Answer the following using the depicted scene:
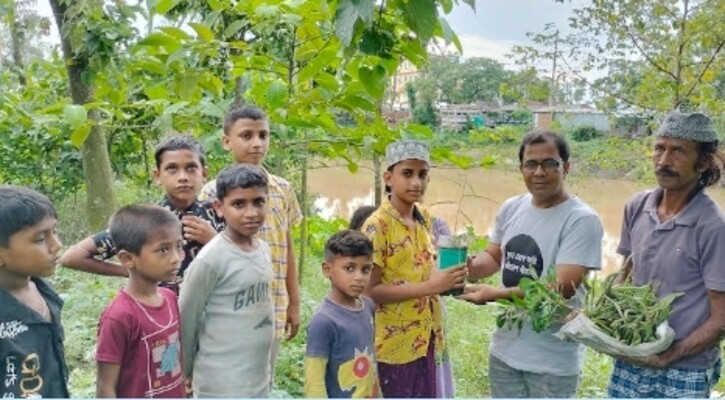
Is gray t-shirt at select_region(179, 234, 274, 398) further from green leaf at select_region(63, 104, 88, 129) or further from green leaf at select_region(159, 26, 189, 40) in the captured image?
green leaf at select_region(159, 26, 189, 40)

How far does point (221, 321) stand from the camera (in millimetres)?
2123

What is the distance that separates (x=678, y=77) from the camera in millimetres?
4160

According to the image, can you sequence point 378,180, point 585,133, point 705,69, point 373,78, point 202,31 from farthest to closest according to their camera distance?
point 585,133 → point 378,180 → point 705,69 → point 202,31 → point 373,78

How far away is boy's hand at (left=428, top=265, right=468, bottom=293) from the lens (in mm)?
2277

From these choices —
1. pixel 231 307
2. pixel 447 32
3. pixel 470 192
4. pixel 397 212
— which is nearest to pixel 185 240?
pixel 231 307

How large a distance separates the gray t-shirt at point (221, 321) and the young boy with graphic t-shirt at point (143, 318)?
0.29 ft

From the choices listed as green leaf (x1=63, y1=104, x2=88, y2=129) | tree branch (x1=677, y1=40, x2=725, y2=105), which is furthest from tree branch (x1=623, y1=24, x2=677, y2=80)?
green leaf (x1=63, y1=104, x2=88, y2=129)

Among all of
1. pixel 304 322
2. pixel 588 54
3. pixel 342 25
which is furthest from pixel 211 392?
pixel 588 54

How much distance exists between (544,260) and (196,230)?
3.97 feet

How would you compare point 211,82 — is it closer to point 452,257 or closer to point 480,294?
point 452,257

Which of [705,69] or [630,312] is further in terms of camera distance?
[705,69]

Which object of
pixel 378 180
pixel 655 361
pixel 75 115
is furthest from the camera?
pixel 378 180

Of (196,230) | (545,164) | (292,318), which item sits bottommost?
(292,318)

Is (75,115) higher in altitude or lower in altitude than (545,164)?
higher
